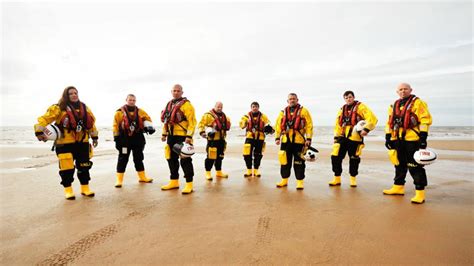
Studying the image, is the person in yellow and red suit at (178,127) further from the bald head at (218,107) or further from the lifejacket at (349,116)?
the lifejacket at (349,116)

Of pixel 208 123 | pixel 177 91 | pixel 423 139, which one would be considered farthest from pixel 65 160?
pixel 423 139

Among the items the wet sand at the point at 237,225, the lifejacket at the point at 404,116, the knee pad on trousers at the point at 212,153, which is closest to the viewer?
the wet sand at the point at 237,225

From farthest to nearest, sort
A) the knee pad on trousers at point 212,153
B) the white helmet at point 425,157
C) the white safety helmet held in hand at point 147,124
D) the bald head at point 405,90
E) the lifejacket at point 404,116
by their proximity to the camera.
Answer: the knee pad on trousers at point 212,153 → the white safety helmet held in hand at point 147,124 → the bald head at point 405,90 → the lifejacket at point 404,116 → the white helmet at point 425,157

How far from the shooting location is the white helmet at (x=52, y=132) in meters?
4.20

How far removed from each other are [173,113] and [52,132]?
2015 millimetres

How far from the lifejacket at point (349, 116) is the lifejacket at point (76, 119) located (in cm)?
514

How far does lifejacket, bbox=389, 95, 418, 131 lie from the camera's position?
4.38 meters

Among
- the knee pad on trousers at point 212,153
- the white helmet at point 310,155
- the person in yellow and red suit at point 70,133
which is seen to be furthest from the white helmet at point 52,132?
the white helmet at point 310,155

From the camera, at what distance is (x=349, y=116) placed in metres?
5.43

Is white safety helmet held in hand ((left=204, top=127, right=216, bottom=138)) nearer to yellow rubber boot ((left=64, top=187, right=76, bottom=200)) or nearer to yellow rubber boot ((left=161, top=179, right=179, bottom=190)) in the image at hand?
yellow rubber boot ((left=161, top=179, right=179, bottom=190))

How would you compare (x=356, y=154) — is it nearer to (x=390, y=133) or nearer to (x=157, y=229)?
(x=390, y=133)

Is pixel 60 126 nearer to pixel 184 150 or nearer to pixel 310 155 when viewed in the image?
pixel 184 150

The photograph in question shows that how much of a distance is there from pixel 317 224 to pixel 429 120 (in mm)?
2760

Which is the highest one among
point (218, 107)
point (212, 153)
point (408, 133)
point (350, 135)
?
point (218, 107)
